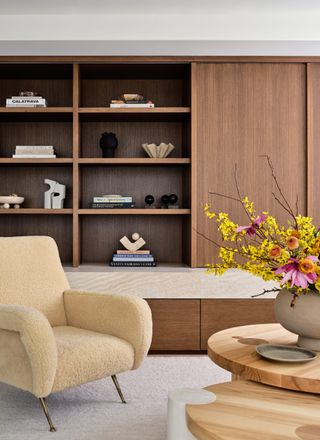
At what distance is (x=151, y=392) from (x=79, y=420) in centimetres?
51

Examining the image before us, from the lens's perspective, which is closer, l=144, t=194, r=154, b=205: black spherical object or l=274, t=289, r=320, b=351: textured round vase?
l=274, t=289, r=320, b=351: textured round vase

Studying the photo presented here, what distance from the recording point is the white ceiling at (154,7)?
3.17 meters

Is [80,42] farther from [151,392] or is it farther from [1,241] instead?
[151,392]

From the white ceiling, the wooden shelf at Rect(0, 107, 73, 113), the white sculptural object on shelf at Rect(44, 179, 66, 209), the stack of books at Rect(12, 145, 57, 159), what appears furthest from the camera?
the white sculptural object on shelf at Rect(44, 179, 66, 209)

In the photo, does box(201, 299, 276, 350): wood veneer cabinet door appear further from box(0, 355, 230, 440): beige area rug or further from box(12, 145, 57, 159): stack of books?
box(12, 145, 57, 159): stack of books

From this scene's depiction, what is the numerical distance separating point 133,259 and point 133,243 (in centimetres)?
22

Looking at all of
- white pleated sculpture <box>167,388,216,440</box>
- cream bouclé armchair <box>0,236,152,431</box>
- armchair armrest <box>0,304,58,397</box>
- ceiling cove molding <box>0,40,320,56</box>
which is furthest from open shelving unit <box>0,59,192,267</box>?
white pleated sculpture <box>167,388,216,440</box>

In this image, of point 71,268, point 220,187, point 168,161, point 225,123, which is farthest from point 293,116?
point 71,268

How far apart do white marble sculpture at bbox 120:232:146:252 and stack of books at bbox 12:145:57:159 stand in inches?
33.1

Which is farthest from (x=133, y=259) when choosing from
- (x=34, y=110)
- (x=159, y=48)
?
(x=159, y=48)

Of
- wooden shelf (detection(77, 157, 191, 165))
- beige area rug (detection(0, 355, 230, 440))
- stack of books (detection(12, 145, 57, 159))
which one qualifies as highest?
stack of books (detection(12, 145, 57, 159))

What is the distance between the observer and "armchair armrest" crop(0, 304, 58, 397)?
2.04 metres

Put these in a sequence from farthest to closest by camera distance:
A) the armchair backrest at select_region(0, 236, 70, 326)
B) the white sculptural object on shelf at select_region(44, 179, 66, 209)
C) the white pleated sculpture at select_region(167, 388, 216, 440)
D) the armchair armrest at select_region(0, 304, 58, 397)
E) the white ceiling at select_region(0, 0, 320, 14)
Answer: the white sculptural object on shelf at select_region(44, 179, 66, 209)
the white ceiling at select_region(0, 0, 320, 14)
the armchair backrest at select_region(0, 236, 70, 326)
the armchair armrest at select_region(0, 304, 58, 397)
the white pleated sculpture at select_region(167, 388, 216, 440)

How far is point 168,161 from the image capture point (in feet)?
12.0
